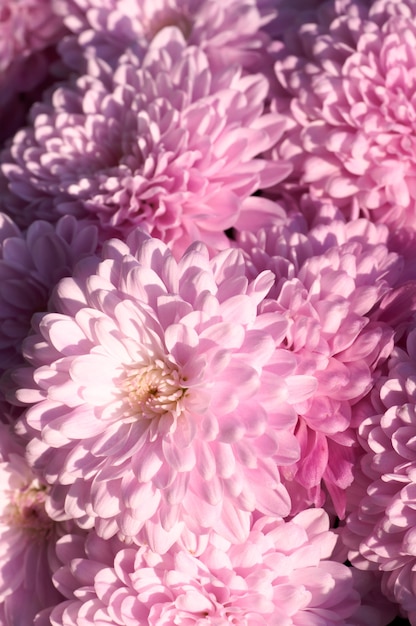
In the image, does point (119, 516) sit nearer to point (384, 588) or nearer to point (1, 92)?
point (384, 588)

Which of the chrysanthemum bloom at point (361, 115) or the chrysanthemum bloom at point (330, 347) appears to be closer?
the chrysanthemum bloom at point (330, 347)

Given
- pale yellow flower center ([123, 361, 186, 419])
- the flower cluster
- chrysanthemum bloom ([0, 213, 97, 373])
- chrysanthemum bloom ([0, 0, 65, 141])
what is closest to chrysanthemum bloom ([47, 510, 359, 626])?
the flower cluster

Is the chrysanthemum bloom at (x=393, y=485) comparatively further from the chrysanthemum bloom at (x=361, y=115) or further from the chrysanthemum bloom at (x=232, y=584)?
the chrysanthemum bloom at (x=361, y=115)

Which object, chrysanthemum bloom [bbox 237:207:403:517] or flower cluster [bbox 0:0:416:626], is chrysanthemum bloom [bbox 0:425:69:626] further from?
chrysanthemum bloom [bbox 237:207:403:517]

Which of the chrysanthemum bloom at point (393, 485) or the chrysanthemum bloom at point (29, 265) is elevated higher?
the chrysanthemum bloom at point (29, 265)

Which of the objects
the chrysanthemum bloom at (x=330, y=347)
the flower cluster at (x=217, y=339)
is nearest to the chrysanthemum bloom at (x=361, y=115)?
the flower cluster at (x=217, y=339)

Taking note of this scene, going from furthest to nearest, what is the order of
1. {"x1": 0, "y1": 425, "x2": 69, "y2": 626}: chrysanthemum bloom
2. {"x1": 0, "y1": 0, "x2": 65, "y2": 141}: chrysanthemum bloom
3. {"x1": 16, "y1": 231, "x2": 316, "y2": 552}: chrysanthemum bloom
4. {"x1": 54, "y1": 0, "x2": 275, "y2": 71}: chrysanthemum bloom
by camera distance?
1. {"x1": 0, "y1": 0, "x2": 65, "y2": 141}: chrysanthemum bloom
2. {"x1": 54, "y1": 0, "x2": 275, "y2": 71}: chrysanthemum bloom
3. {"x1": 0, "y1": 425, "x2": 69, "y2": 626}: chrysanthemum bloom
4. {"x1": 16, "y1": 231, "x2": 316, "y2": 552}: chrysanthemum bloom

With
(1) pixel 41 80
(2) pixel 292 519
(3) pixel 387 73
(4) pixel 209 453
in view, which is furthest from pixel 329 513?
(1) pixel 41 80

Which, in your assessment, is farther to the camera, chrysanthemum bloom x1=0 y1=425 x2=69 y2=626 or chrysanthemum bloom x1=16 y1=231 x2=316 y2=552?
chrysanthemum bloom x1=0 y1=425 x2=69 y2=626
